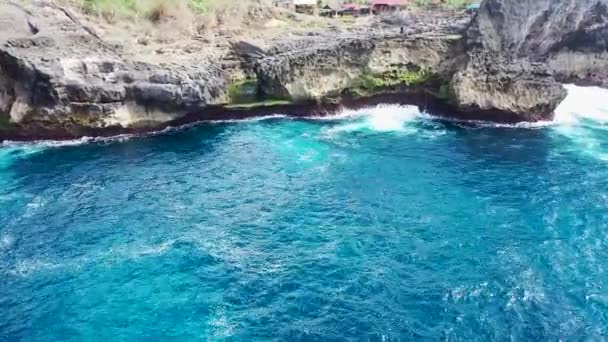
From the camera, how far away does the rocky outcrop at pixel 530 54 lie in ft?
233

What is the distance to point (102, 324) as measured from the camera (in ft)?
121

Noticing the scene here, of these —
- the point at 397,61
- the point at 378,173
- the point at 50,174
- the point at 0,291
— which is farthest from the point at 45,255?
the point at 397,61

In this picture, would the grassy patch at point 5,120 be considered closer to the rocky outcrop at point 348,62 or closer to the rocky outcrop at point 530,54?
the rocky outcrop at point 348,62

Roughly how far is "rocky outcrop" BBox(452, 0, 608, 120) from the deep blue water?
4.47m

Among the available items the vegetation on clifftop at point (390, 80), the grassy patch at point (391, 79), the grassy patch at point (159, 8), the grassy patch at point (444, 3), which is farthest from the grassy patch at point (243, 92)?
the grassy patch at point (444, 3)

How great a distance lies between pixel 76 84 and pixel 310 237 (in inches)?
1427

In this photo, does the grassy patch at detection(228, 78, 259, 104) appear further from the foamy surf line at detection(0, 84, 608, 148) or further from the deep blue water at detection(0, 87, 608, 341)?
the deep blue water at detection(0, 87, 608, 341)

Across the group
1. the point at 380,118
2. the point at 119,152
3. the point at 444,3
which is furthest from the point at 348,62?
the point at 444,3

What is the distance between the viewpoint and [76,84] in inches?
2594

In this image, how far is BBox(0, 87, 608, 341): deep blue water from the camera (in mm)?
36875

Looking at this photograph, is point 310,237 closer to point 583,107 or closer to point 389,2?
point 583,107

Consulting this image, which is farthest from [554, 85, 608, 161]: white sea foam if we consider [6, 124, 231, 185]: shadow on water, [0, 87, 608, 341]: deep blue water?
[6, 124, 231, 185]: shadow on water

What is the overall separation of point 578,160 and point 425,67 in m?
24.6

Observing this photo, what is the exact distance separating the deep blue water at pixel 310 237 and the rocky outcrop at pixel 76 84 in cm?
409
